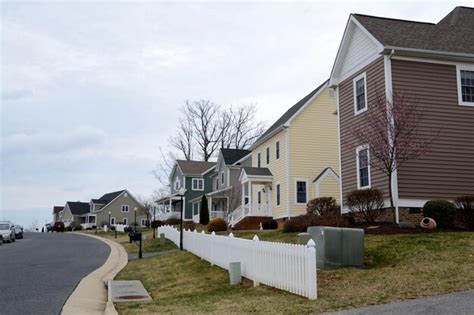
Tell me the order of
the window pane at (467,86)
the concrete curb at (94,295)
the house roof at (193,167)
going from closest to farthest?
the concrete curb at (94,295) → the window pane at (467,86) → the house roof at (193,167)

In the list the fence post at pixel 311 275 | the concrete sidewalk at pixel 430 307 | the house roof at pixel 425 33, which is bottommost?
the concrete sidewalk at pixel 430 307

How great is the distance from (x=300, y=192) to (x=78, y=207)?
81.1 metres

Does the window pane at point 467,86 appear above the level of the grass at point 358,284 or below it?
above

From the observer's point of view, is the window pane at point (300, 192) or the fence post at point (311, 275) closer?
the fence post at point (311, 275)

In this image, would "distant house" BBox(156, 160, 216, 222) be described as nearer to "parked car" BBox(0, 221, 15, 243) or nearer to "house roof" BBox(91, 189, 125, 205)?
"parked car" BBox(0, 221, 15, 243)

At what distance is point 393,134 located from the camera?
18016mm

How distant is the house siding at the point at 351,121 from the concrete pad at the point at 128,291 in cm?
980

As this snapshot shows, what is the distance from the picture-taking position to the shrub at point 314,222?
702 inches

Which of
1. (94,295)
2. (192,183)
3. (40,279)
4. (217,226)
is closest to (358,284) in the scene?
(94,295)

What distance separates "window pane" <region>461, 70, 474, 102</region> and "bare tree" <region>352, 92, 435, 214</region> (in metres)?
2.24

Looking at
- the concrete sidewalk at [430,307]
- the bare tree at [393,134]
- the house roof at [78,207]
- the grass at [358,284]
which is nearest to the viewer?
the concrete sidewalk at [430,307]

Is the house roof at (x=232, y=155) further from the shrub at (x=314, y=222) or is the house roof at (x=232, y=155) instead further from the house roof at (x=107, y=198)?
the house roof at (x=107, y=198)

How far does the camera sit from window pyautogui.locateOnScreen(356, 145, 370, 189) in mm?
20797

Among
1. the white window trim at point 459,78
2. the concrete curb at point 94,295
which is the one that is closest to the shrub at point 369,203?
the white window trim at point 459,78
